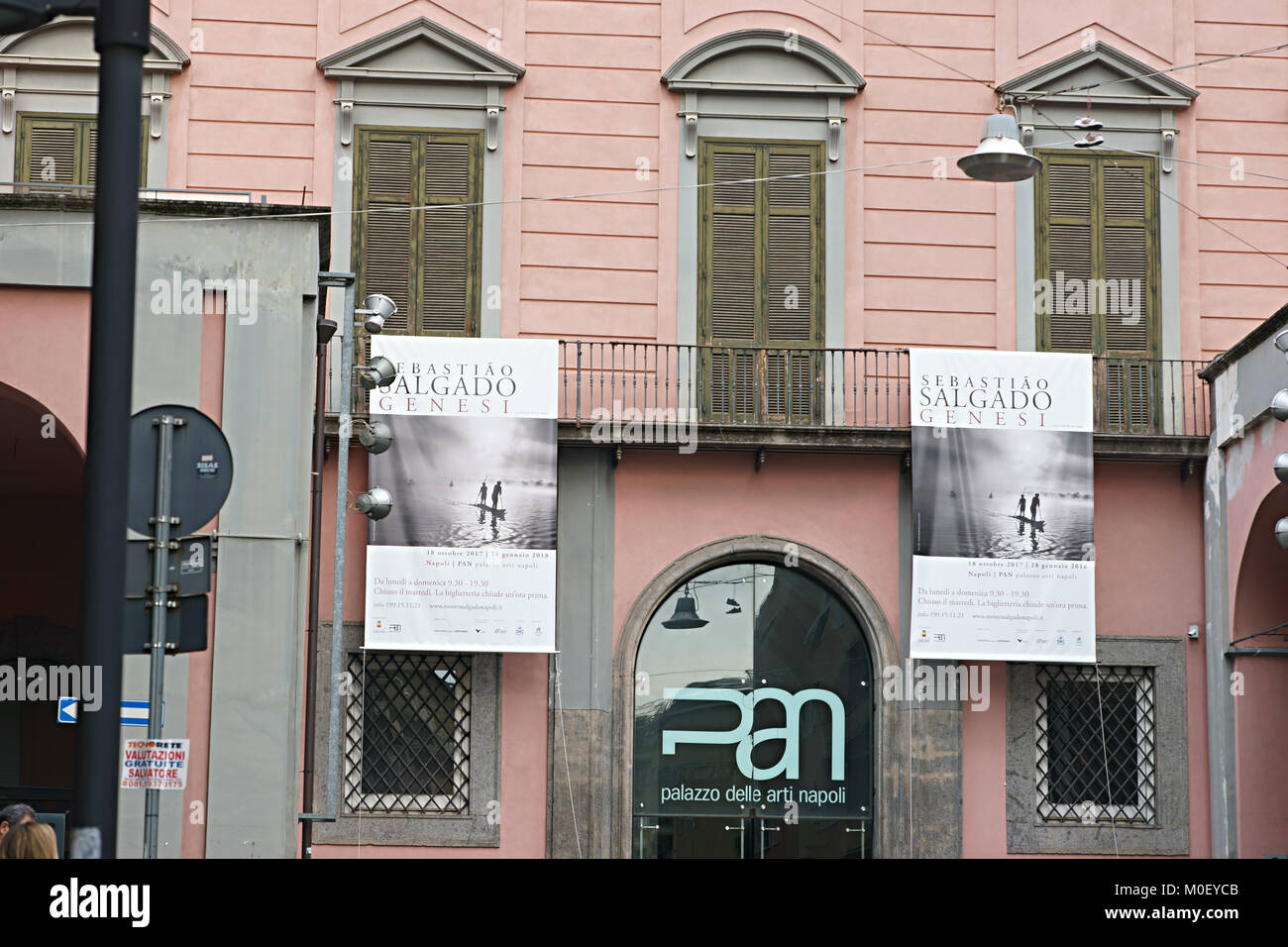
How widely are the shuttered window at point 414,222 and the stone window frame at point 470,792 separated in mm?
3807

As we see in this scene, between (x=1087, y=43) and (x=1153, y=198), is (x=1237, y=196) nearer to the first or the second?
(x=1153, y=198)

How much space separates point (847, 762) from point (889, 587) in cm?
198

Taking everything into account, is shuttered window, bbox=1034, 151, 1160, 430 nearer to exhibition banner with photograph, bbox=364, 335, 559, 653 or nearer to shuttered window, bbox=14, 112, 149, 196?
exhibition banner with photograph, bbox=364, 335, 559, 653

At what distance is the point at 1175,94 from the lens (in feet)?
70.0

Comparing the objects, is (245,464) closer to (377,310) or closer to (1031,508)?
(377,310)

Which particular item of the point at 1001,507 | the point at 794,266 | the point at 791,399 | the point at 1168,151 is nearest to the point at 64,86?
the point at 794,266

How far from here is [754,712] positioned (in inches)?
799

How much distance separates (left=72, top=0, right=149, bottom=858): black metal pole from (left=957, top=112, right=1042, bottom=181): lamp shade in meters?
11.6

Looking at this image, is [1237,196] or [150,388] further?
[1237,196]

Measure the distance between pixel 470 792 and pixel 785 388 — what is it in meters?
5.58

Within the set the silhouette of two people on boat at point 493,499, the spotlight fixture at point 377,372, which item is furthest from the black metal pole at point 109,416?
the silhouette of two people on boat at point 493,499
